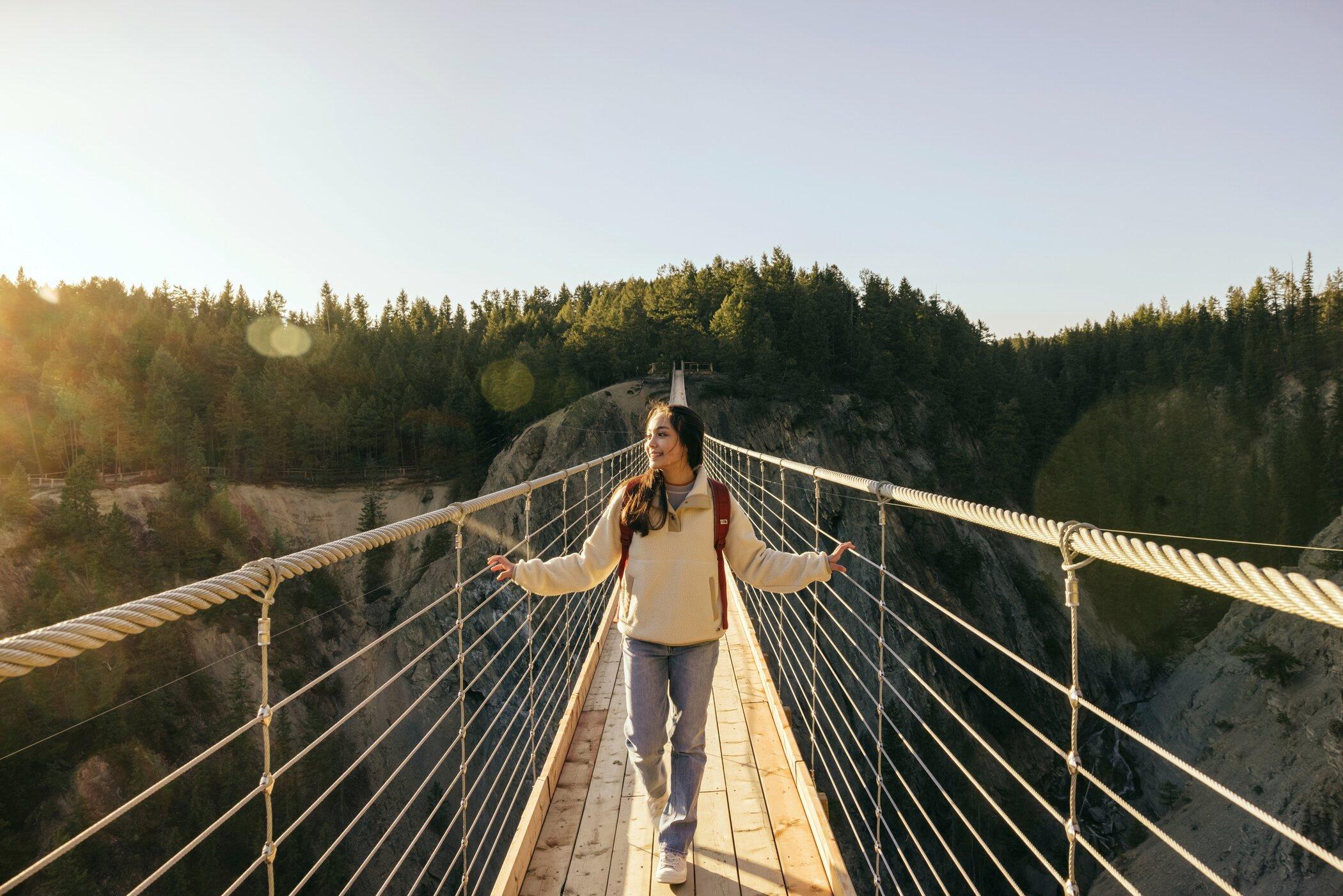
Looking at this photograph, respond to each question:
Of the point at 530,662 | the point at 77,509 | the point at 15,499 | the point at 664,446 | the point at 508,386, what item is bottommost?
the point at 77,509

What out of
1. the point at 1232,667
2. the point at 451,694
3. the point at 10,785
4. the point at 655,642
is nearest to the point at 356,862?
the point at 451,694

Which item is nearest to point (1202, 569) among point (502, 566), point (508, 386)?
point (502, 566)

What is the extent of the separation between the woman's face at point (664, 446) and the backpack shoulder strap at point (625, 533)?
3.9 inches

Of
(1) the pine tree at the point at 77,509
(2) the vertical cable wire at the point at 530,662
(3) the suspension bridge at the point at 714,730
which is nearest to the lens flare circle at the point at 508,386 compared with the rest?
(1) the pine tree at the point at 77,509

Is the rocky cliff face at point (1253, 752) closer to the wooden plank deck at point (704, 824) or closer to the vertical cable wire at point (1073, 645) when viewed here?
the wooden plank deck at point (704, 824)

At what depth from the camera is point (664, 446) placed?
7.86 ft

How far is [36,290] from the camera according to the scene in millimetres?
49438

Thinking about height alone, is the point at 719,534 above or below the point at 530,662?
above

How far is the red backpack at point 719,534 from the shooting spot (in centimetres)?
241

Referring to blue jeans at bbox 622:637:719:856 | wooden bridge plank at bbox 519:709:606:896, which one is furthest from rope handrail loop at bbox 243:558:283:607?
wooden bridge plank at bbox 519:709:606:896

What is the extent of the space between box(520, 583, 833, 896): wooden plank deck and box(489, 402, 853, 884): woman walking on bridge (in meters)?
0.19

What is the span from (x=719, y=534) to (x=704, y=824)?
120 cm

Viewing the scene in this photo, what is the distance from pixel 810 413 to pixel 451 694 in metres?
18.7

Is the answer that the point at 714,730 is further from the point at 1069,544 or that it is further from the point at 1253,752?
the point at 1253,752
